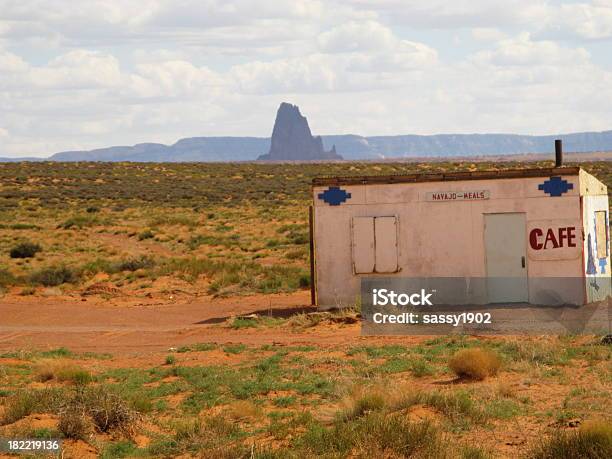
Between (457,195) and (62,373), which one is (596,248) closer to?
(457,195)

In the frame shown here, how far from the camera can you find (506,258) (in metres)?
20.3

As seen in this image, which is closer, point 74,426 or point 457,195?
point 74,426

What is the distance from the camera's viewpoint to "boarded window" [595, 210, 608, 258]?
70.6ft

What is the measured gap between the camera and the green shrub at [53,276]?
29.4m

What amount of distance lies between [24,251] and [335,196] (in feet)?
62.3

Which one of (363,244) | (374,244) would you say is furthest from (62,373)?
(374,244)

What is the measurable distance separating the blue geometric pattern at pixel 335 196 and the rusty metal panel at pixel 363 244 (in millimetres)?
588

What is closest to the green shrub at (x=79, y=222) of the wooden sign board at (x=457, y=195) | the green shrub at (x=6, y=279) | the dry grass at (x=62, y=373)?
the green shrub at (x=6, y=279)

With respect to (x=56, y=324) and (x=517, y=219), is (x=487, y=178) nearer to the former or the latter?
(x=517, y=219)

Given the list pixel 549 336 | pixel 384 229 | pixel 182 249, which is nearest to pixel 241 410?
pixel 549 336

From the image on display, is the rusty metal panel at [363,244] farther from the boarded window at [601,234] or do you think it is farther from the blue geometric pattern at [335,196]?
the boarded window at [601,234]

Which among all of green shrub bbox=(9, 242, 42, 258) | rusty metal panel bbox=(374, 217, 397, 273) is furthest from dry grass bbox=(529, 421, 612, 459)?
green shrub bbox=(9, 242, 42, 258)

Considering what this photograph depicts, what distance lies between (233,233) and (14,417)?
105 feet

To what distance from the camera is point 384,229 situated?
21.0 m
